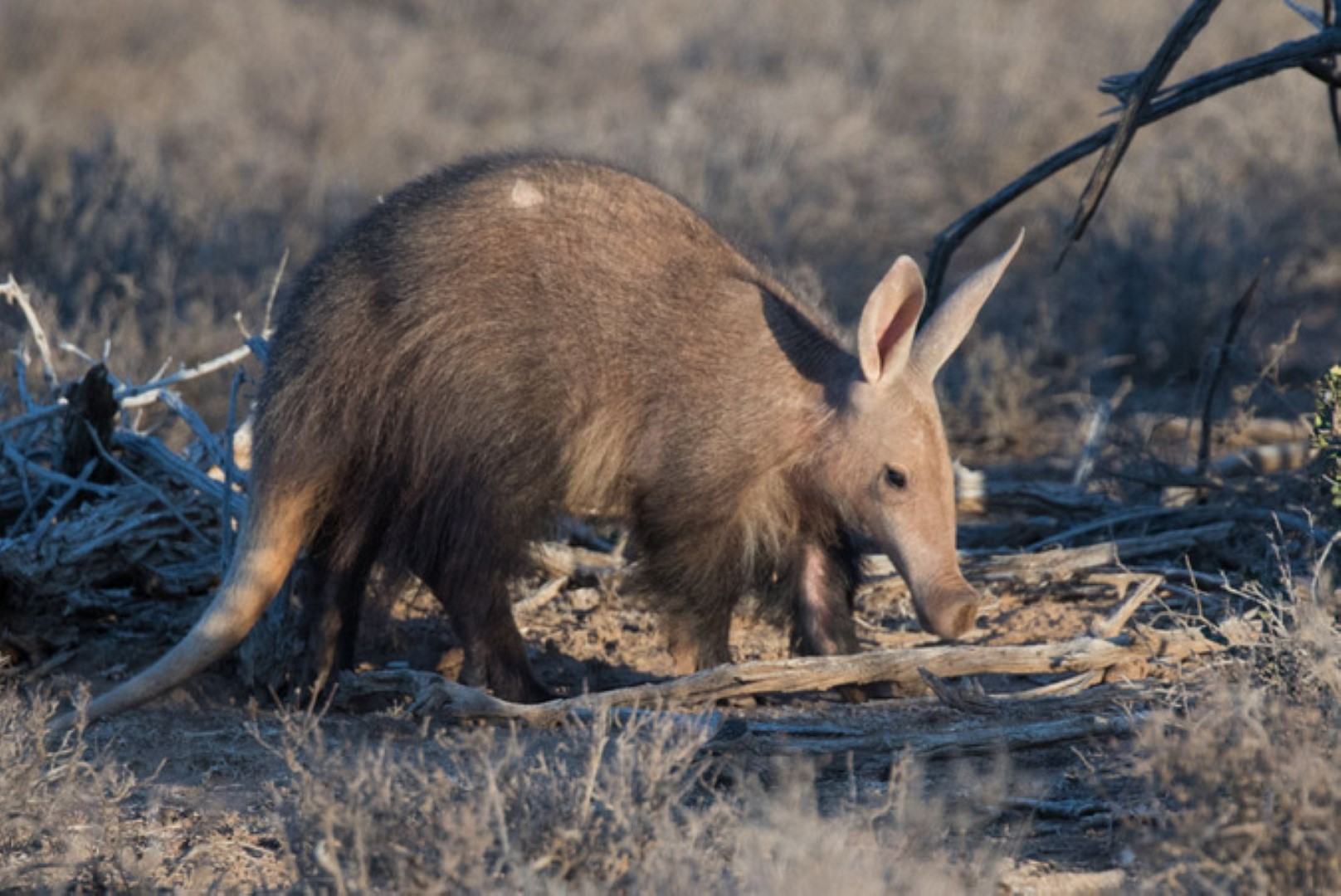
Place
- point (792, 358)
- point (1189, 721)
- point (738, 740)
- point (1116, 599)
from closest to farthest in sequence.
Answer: point (1189, 721), point (738, 740), point (792, 358), point (1116, 599)

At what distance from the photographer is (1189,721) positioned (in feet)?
10.1

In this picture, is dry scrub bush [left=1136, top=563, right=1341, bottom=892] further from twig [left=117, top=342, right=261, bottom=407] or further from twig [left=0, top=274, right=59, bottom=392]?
twig [left=0, top=274, right=59, bottom=392]

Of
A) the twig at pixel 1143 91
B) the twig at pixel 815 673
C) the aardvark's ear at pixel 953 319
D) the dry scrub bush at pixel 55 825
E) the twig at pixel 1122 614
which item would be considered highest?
the twig at pixel 1143 91

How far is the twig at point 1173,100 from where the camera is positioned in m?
4.82

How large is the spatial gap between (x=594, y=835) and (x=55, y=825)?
3.97 feet

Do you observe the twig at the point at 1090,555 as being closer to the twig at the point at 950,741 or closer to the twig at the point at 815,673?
the twig at the point at 815,673

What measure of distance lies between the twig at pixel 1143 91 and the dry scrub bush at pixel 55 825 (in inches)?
111

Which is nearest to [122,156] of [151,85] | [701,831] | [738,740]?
[151,85]

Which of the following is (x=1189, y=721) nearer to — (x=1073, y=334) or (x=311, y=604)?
(x=311, y=604)

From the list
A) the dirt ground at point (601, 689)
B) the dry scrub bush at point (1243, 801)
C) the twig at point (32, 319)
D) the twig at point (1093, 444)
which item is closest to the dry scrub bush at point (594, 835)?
the dirt ground at point (601, 689)

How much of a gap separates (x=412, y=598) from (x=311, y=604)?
52 cm

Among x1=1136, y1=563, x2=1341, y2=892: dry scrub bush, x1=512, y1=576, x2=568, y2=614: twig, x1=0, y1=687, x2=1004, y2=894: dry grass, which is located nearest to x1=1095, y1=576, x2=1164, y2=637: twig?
x1=0, y1=687, x2=1004, y2=894: dry grass

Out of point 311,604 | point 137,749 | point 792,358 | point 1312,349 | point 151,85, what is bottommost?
point 137,749

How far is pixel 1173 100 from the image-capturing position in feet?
16.3
